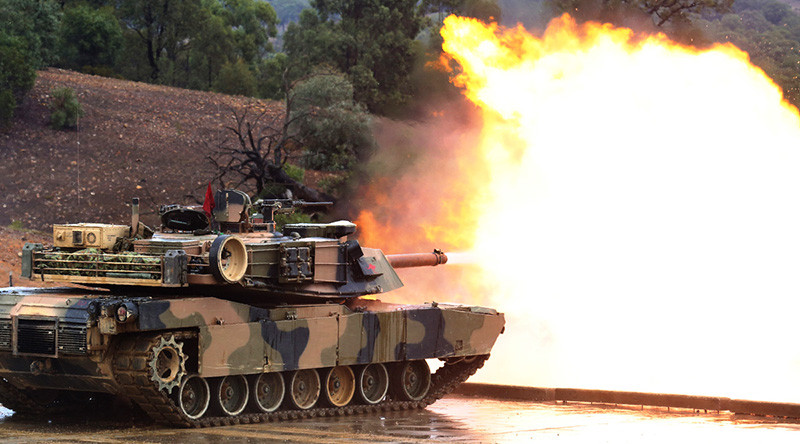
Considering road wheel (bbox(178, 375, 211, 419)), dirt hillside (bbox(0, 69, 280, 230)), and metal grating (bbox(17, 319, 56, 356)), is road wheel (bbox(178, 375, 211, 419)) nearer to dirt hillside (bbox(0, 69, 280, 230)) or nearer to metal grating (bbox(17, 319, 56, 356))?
metal grating (bbox(17, 319, 56, 356))

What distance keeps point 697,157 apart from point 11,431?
53.2 ft

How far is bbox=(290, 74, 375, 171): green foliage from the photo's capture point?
44406mm

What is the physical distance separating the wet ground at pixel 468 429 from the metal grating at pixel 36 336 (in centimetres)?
113

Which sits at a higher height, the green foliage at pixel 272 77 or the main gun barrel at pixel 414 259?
the green foliage at pixel 272 77

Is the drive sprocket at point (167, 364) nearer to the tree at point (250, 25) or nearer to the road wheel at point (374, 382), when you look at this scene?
the road wheel at point (374, 382)

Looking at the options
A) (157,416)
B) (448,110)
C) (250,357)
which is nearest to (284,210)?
(250,357)

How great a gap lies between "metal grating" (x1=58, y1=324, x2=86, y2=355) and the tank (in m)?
0.02

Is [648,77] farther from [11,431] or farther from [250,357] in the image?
[11,431]

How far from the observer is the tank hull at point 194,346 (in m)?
16.9

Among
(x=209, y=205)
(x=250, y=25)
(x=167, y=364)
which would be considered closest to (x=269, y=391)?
(x=167, y=364)

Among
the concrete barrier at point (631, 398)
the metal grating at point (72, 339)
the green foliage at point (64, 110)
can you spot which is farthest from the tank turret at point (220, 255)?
the green foliage at point (64, 110)

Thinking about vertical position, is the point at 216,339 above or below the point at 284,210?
below

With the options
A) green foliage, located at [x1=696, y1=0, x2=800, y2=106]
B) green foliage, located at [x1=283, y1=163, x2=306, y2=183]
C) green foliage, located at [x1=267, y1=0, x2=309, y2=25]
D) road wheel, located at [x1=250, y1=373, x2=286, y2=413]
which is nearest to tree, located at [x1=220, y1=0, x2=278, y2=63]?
green foliage, located at [x1=696, y1=0, x2=800, y2=106]

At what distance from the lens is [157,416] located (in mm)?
17391
